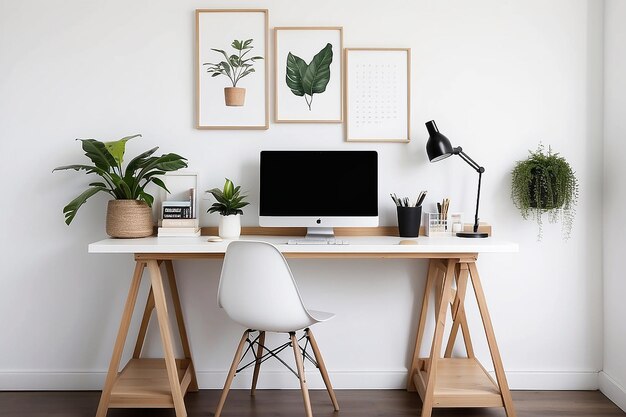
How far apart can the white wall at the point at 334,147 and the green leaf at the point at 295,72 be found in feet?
0.63

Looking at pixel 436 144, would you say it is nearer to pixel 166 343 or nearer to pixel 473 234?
pixel 473 234

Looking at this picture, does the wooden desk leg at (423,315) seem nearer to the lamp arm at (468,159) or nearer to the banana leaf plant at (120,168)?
the lamp arm at (468,159)

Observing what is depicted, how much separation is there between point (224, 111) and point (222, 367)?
1375mm

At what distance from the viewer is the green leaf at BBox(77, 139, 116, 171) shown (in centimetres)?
236

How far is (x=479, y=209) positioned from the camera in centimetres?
266

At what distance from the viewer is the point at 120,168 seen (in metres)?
2.50

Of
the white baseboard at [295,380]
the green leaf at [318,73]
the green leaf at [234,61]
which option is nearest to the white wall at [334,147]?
the white baseboard at [295,380]

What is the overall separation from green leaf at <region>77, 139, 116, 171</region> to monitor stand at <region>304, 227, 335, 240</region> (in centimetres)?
101

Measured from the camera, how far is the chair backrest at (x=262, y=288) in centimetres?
201

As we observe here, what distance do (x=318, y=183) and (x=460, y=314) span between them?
3.16 feet

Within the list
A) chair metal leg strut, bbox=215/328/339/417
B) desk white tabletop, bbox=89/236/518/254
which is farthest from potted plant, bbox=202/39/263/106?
chair metal leg strut, bbox=215/328/339/417

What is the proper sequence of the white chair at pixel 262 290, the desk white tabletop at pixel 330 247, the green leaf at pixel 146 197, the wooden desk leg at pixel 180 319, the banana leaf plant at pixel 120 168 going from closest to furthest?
the white chair at pixel 262 290 → the desk white tabletop at pixel 330 247 → the banana leaf plant at pixel 120 168 → the green leaf at pixel 146 197 → the wooden desk leg at pixel 180 319

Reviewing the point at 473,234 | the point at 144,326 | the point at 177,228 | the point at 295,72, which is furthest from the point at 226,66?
the point at 473,234

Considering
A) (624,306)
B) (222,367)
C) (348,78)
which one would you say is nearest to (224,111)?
(348,78)
